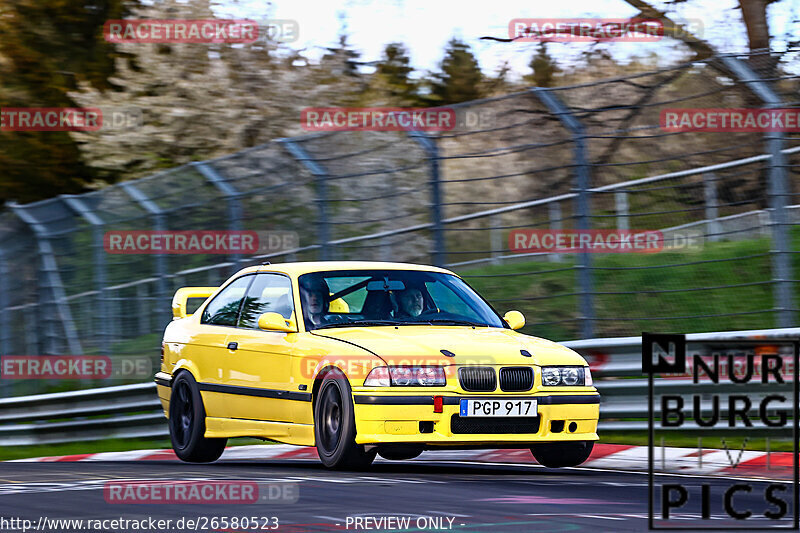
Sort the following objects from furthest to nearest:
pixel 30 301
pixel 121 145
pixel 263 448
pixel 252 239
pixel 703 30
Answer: pixel 121 145 < pixel 703 30 < pixel 30 301 < pixel 252 239 < pixel 263 448

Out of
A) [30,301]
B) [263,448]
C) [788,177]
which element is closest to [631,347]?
[788,177]

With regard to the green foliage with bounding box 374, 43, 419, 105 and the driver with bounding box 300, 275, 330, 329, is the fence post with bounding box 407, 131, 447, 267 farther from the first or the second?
the green foliage with bounding box 374, 43, 419, 105

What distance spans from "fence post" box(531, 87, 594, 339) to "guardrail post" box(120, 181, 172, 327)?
543 centimetres

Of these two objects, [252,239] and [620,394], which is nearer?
[620,394]

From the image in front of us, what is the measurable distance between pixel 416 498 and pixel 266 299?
3.49 m

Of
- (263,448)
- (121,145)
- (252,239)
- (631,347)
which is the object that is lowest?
(263,448)

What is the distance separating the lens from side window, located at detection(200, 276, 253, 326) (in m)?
11.4

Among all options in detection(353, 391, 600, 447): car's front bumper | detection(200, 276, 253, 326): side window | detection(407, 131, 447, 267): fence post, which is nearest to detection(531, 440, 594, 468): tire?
detection(353, 391, 600, 447): car's front bumper

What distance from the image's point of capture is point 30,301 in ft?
59.7

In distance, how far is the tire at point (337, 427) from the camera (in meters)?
9.37

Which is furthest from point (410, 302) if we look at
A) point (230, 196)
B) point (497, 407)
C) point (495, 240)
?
point (230, 196)

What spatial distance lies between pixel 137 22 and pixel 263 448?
49.6ft

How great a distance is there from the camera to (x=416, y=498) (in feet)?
25.9

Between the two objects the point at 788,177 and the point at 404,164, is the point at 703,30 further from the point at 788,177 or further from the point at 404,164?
the point at 788,177
